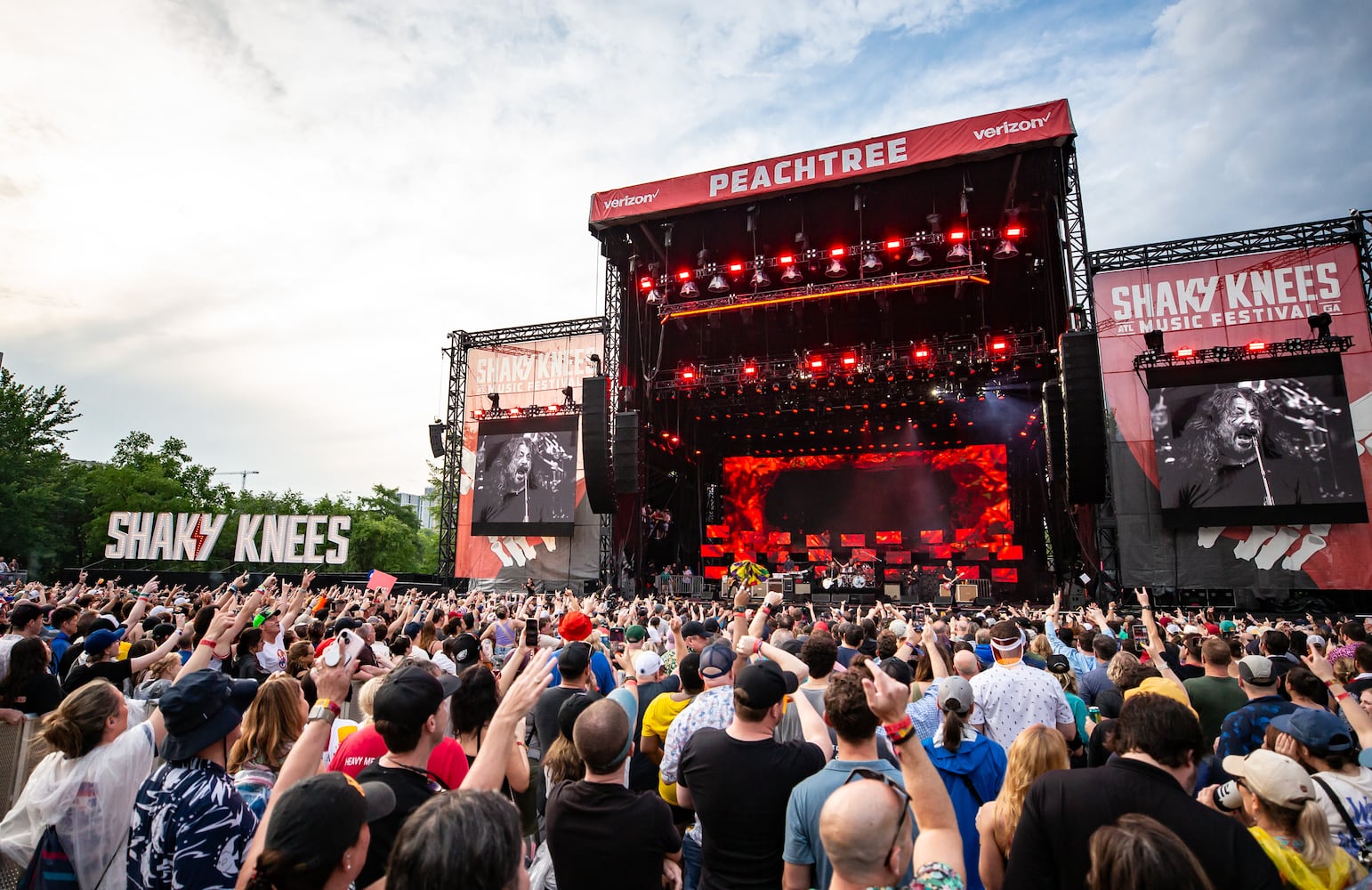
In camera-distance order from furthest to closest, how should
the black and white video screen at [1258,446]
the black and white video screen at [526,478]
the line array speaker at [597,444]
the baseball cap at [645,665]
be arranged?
the black and white video screen at [526,478], the line array speaker at [597,444], the black and white video screen at [1258,446], the baseball cap at [645,665]

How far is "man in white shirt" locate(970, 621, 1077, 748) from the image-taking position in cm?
370

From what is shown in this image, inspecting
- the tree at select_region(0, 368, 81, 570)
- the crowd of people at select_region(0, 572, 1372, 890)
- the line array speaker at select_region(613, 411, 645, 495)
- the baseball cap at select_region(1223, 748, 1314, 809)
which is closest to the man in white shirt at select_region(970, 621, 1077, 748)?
the crowd of people at select_region(0, 572, 1372, 890)

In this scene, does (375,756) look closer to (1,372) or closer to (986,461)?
(986,461)

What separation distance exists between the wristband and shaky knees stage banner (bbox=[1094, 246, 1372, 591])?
17481 millimetres

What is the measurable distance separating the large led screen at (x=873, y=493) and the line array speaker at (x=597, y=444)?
10005mm

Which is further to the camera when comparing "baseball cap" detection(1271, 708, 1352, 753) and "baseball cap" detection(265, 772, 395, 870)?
"baseball cap" detection(1271, 708, 1352, 753)

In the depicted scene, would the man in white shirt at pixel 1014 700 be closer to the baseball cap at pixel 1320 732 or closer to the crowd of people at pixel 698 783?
the crowd of people at pixel 698 783

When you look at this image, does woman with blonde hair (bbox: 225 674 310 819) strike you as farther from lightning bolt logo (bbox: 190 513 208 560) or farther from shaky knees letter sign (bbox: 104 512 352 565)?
lightning bolt logo (bbox: 190 513 208 560)

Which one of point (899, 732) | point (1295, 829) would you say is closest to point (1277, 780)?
point (1295, 829)

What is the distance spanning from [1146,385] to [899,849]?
18555 millimetres

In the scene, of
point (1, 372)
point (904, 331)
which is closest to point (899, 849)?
point (904, 331)

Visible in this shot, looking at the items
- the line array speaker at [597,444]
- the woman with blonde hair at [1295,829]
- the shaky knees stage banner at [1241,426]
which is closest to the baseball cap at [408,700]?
the woman with blonde hair at [1295,829]

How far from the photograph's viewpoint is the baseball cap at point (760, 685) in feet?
8.48

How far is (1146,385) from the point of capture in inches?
670
